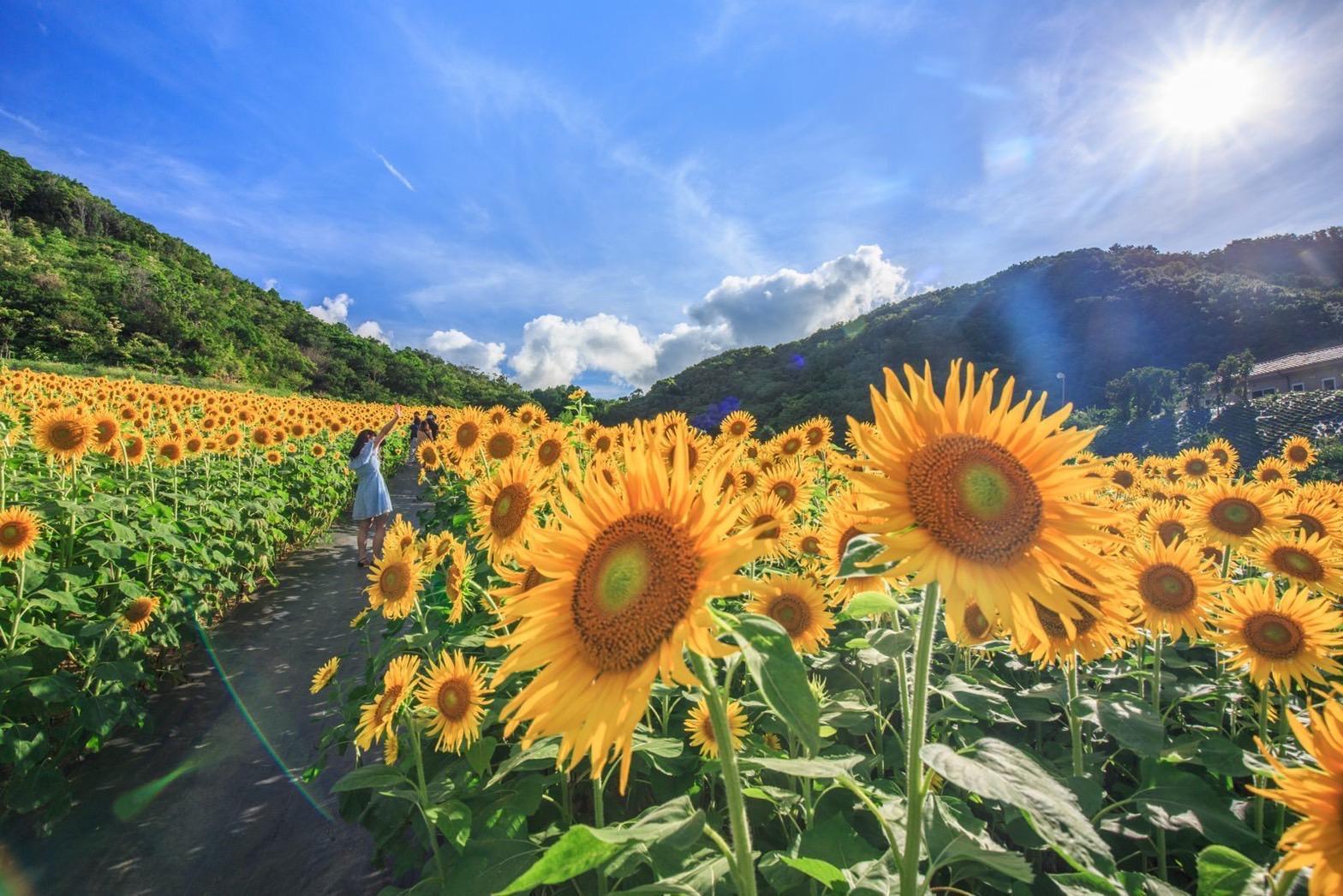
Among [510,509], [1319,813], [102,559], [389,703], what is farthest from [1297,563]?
[102,559]

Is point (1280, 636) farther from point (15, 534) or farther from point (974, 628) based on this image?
point (15, 534)

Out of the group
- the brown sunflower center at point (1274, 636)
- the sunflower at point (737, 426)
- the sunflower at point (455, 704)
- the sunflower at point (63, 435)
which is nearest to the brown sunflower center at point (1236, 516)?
the brown sunflower center at point (1274, 636)

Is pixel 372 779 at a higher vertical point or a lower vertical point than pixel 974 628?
lower

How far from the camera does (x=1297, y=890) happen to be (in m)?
1.37

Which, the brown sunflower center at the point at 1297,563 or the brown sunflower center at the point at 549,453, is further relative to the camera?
the brown sunflower center at the point at 549,453

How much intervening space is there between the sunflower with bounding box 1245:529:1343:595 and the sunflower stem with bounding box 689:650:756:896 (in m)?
3.22

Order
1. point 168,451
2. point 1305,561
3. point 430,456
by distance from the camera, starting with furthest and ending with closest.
Result: 1. point 168,451
2. point 430,456
3. point 1305,561

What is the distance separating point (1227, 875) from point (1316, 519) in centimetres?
326

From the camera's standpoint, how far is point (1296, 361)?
99.9 ft

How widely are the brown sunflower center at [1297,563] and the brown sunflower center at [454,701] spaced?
3831 millimetres

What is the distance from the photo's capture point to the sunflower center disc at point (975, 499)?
1.23 metres

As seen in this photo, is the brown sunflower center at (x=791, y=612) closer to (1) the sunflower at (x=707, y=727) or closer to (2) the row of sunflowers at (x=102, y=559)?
(1) the sunflower at (x=707, y=727)

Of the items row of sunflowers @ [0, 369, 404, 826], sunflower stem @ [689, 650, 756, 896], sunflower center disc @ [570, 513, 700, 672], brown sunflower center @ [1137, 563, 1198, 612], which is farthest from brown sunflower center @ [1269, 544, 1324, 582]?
row of sunflowers @ [0, 369, 404, 826]

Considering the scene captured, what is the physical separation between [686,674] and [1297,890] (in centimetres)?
162
